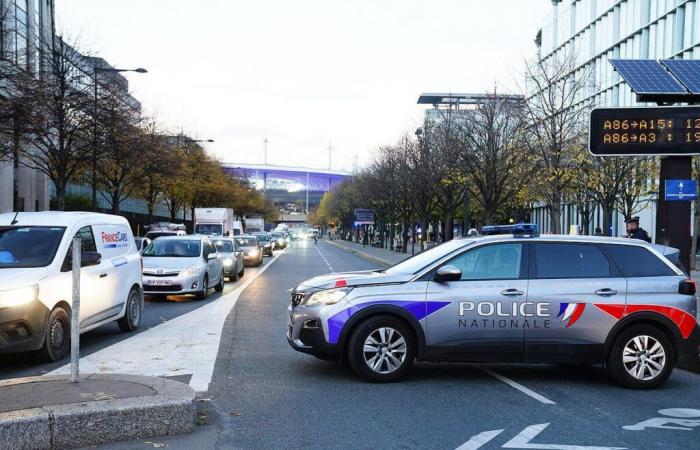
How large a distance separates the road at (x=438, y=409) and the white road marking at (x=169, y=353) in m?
0.30

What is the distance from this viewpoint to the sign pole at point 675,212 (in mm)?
12266

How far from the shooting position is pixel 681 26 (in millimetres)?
40844

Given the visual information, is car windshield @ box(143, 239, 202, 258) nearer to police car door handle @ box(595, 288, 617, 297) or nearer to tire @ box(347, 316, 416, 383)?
tire @ box(347, 316, 416, 383)

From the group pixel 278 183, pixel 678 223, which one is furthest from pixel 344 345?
pixel 278 183

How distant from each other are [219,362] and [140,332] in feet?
10.8

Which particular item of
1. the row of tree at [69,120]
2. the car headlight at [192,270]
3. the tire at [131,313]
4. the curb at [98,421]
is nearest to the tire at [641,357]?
the curb at [98,421]

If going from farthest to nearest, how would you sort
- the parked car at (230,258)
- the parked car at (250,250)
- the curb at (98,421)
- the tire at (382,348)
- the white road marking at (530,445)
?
1. the parked car at (250,250)
2. the parked car at (230,258)
3. the tire at (382,348)
4. the white road marking at (530,445)
5. the curb at (98,421)

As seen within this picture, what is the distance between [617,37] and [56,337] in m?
48.9

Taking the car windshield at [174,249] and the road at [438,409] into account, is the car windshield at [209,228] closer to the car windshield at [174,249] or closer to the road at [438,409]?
the car windshield at [174,249]

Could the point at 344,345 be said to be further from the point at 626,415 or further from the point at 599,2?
the point at 599,2

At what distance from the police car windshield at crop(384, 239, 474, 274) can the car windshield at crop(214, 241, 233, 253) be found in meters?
17.1

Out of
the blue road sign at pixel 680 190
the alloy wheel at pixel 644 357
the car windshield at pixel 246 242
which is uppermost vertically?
the blue road sign at pixel 680 190

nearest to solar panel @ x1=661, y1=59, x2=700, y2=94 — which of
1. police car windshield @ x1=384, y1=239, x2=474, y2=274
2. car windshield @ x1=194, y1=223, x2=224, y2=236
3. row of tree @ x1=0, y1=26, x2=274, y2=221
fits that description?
police car windshield @ x1=384, y1=239, x2=474, y2=274

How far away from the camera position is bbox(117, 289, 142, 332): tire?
36.8 feet
